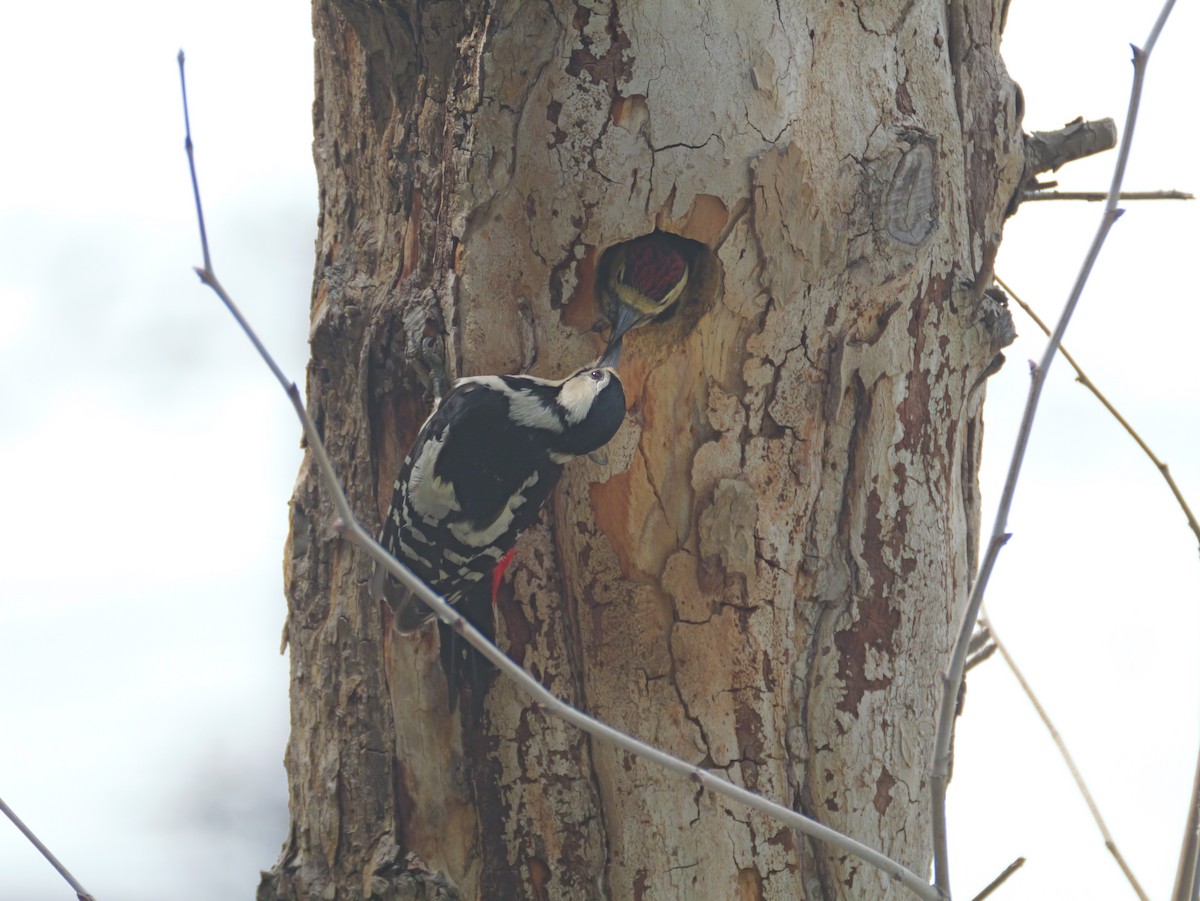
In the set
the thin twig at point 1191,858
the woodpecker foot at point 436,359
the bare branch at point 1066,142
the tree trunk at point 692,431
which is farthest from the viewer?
the bare branch at point 1066,142

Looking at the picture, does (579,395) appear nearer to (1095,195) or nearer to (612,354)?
(612,354)

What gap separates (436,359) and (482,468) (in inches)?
10.4

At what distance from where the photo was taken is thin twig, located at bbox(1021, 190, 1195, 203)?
1960 millimetres

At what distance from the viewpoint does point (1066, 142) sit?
2.03 meters

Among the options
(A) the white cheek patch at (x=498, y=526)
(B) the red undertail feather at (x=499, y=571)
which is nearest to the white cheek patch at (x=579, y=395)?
(A) the white cheek patch at (x=498, y=526)

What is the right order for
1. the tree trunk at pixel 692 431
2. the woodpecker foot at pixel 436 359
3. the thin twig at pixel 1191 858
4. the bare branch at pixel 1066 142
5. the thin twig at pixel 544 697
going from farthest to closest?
1. the bare branch at pixel 1066 142
2. the woodpecker foot at pixel 436 359
3. the tree trunk at pixel 692 431
4. the thin twig at pixel 1191 858
5. the thin twig at pixel 544 697

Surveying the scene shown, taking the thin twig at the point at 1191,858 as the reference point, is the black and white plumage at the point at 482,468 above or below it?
above

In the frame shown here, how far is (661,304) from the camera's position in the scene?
6.05 feet

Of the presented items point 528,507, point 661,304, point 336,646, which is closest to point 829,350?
point 661,304

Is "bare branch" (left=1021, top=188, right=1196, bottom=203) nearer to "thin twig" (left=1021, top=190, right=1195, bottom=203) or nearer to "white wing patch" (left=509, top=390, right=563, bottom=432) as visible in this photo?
"thin twig" (left=1021, top=190, right=1195, bottom=203)

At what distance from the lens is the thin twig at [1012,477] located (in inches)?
37.3

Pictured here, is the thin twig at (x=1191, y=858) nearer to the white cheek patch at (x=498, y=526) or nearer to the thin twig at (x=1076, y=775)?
the thin twig at (x=1076, y=775)

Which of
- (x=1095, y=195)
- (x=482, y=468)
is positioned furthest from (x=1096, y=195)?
(x=482, y=468)

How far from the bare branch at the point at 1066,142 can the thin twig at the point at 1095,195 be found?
61 millimetres
